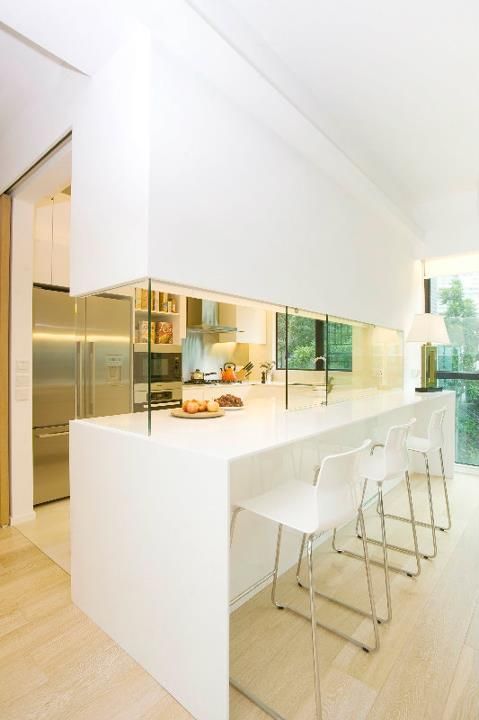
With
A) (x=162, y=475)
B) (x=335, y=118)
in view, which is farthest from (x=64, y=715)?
(x=335, y=118)

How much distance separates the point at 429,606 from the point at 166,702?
52.9 inches

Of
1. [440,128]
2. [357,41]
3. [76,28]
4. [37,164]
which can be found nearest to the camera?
[76,28]

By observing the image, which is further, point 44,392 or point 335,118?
point 44,392

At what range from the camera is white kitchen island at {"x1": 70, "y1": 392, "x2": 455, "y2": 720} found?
1351 millimetres

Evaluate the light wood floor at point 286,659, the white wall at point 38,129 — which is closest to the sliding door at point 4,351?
the white wall at point 38,129

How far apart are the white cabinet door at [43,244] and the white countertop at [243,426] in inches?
72.5

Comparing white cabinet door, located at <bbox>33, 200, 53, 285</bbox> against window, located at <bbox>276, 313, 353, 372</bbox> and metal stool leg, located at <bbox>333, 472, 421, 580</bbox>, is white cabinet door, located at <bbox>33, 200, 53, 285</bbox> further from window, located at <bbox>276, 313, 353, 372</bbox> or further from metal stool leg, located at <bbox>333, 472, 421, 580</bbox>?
metal stool leg, located at <bbox>333, 472, 421, 580</bbox>

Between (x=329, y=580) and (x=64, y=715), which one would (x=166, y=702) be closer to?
(x=64, y=715)

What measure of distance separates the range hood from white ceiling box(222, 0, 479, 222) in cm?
224

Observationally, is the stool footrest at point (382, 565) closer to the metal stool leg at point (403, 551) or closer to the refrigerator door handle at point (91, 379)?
the metal stool leg at point (403, 551)

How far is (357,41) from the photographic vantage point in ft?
6.72

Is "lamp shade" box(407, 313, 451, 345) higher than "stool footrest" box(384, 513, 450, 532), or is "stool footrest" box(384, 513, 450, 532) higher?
"lamp shade" box(407, 313, 451, 345)

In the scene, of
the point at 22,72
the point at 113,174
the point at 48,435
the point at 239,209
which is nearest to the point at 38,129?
the point at 22,72

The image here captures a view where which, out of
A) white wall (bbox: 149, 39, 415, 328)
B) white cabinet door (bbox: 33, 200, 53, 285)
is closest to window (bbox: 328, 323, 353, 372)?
white wall (bbox: 149, 39, 415, 328)
